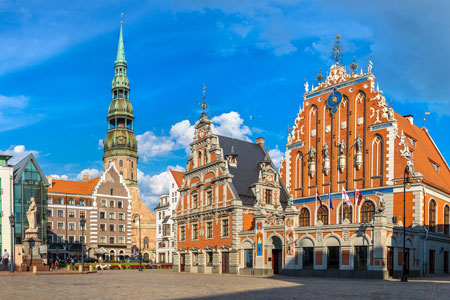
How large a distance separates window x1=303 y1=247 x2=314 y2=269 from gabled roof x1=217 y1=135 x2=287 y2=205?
32.5 ft

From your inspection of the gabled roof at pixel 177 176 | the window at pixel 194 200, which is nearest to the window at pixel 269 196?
the window at pixel 194 200

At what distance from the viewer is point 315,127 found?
51.5 meters

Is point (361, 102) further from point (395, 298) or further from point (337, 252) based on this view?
point (395, 298)

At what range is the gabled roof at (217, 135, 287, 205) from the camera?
5131cm

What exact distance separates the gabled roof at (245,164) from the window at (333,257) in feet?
40.0

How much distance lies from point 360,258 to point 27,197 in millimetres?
46224

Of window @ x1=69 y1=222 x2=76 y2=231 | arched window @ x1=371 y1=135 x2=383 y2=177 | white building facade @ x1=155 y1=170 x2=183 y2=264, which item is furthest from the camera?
window @ x1=69 y1=222 x2=76 y2=231

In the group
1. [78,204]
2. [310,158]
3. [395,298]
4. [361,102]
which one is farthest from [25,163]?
[395,298]

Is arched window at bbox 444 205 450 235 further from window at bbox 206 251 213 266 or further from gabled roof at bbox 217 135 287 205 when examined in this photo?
window at bbox 206 251 213 266

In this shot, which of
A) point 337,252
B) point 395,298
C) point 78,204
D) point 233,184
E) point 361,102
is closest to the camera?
point 395,298

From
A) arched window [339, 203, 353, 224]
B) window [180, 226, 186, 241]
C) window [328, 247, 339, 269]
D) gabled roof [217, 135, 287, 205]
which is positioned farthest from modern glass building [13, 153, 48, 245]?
window [328, 247, 339, 269]

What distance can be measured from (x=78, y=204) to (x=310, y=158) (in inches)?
2099

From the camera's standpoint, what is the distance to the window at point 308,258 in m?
41.9

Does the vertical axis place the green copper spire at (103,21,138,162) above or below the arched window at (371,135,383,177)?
above
